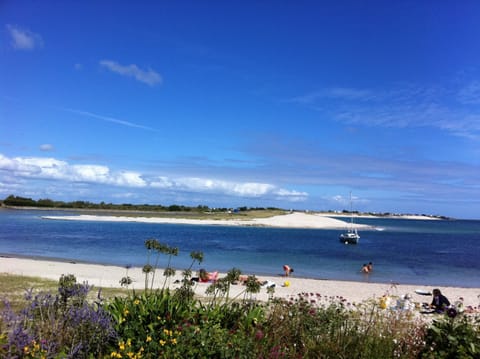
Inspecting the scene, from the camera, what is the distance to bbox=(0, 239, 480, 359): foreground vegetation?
15.0ft

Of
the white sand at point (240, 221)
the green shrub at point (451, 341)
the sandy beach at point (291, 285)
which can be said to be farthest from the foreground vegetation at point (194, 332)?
the white sand at point (240, 221)

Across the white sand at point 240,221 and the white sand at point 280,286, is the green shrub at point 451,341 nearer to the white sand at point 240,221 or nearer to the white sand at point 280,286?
the white sand at point 280,286

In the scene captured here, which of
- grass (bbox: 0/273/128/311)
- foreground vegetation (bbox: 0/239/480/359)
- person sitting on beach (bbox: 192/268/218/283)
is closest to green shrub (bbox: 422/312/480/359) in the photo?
foreground vegetation (bbox: 0/239/480/359)

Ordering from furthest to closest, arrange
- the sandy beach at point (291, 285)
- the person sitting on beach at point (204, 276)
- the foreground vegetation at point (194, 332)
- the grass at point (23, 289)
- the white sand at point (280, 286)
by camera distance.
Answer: the white sand at point (280, 286), the sandy beach at point (291, 285), the grass at point (23, 289), the person sitting on beach at point (204, 276), the foreground vegetation at point (194, 332)

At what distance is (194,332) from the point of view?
496 centimetres

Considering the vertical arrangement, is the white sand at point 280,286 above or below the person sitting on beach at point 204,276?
below

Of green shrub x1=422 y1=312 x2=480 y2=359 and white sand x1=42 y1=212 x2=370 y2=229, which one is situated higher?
green shrub x1=422 y1=312 x2=480 y2=359

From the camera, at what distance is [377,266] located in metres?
33.2

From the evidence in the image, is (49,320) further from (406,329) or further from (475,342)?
(475,342)

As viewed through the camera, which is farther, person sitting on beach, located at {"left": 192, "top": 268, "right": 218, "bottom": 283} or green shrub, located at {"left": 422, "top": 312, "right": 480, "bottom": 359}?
person sitting on beach, located at {"left": 192, "top": 268, "right": 218, "bottom": 283}

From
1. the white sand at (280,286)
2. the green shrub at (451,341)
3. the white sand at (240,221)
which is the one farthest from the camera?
the white sand at (240,221)

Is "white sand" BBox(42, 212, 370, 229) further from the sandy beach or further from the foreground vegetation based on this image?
the foreground vegetation

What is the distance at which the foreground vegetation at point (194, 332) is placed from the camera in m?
4.57

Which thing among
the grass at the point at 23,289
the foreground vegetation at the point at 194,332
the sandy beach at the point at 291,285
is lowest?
the sandy beach at the point at 291,285
